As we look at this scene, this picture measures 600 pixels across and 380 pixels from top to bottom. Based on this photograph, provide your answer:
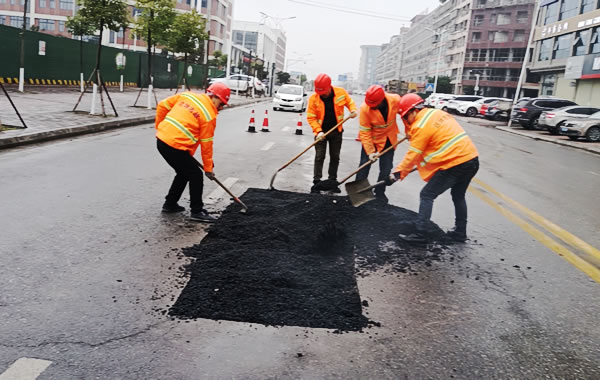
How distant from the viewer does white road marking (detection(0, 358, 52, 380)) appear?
2.36 metres

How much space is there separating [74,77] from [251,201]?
23.8 meters

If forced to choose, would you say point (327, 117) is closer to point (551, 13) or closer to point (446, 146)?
point (446, 146)

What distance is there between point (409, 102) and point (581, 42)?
125 ft

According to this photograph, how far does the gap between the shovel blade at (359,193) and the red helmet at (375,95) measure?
1.04m

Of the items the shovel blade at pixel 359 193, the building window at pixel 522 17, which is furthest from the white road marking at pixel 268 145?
the building window at pixel 522 17

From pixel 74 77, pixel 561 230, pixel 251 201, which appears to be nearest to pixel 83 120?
Result: pixel 251 201

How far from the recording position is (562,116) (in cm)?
2242

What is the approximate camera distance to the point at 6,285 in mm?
3367

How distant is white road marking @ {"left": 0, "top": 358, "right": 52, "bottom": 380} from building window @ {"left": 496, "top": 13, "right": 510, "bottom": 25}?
269ft

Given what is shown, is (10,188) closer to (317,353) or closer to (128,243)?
(128,243)

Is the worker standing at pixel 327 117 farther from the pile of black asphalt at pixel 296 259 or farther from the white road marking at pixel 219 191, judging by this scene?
the pile of black asphalt at pixel 296 259

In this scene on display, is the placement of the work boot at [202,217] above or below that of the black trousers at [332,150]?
below

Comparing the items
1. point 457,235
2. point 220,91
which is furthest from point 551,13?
point 220,91

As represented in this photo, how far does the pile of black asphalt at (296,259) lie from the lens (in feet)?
10.6
